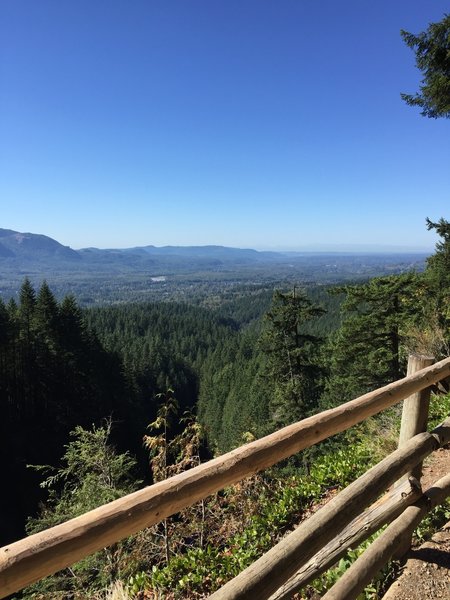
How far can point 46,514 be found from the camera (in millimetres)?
11406

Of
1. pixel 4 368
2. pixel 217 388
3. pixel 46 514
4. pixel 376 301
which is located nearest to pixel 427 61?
pixel 376 301

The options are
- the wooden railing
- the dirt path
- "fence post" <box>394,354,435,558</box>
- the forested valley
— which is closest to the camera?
the wooden railing

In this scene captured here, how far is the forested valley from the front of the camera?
18.2 feet

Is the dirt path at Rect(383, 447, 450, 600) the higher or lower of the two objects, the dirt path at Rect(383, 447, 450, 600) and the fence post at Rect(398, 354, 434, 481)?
the lower

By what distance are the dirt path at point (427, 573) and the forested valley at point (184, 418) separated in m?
1.67

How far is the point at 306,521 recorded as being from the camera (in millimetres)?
2547

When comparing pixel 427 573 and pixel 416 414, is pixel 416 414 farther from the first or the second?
pixel 427 573

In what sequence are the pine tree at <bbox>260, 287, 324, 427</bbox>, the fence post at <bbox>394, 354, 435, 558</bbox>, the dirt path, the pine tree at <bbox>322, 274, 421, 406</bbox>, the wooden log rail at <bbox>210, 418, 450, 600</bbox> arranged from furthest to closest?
the pine tree at <bbox>260, 287, 324, 427</bbox>
the pine tree at <bbox>322, 274, 421, 406</bbox>
the fence post at <bbox>394, 354, 435, 558</bbox>
the dirt path
the wooden log rail at <bbox>210, 418, 450, 600</bbox>

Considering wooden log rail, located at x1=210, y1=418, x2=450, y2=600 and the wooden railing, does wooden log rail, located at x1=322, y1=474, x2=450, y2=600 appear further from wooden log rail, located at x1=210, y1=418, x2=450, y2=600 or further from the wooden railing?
wooden log rail, located at x1=210, y1=418, x2=450, y2=600

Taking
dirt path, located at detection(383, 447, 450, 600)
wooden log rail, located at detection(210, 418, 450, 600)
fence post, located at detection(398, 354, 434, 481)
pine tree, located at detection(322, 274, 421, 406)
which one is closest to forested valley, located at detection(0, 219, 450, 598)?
pine tree, located at detection(322, 274, 421, 406)

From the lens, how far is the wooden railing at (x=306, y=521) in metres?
1.51

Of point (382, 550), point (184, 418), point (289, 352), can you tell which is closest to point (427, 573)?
point (382, 550)

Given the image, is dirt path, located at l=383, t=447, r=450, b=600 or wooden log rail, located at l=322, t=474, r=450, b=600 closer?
wooden log rail, located at l=322, t=474, r=450, b=600

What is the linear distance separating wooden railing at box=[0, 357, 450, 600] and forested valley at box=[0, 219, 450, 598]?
1732 millimetres
